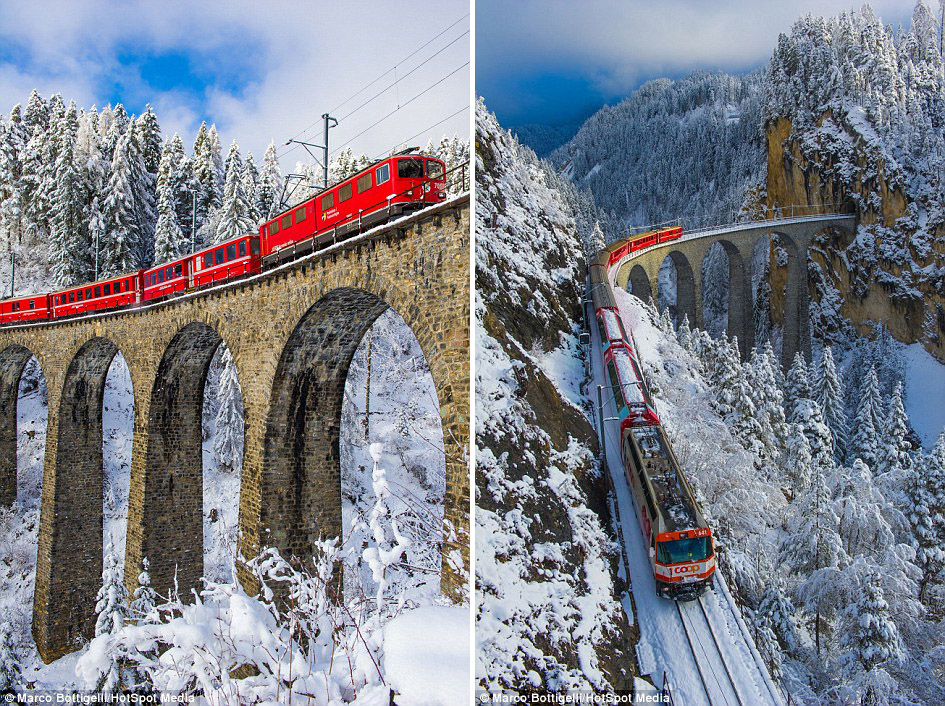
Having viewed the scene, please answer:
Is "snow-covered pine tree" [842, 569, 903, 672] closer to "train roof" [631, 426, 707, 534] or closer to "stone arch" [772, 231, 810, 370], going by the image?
"train roof" [631, 426, 707, 534]

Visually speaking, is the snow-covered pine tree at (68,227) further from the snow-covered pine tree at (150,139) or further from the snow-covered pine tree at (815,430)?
the snow-covered pine tree at (815,430)

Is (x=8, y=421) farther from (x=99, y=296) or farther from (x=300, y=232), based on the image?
(x=300, y=232)

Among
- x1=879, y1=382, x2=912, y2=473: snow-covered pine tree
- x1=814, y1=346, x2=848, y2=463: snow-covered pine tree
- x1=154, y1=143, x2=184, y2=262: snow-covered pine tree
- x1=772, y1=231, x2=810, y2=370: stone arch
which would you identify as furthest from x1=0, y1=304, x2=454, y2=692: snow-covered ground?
x1=772, y1=231, x2=810, y2=370: stone arch

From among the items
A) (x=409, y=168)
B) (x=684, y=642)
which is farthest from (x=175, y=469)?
(x=684, y=642)

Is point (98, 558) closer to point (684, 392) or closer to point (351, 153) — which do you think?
point (684, 392)

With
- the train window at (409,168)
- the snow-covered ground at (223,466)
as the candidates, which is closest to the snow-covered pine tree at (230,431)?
the snow-covered ground at (223,466)
